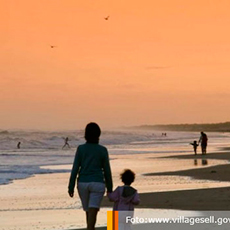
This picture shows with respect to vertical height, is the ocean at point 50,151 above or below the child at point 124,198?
above

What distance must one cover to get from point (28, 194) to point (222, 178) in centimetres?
748

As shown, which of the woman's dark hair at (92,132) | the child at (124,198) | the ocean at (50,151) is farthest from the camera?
the ocean at (50,151)

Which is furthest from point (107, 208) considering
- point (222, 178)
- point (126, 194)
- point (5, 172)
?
point (5, 172)

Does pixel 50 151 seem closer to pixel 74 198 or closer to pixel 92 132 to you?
pixel 74 198

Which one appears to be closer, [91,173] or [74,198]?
[91,173]

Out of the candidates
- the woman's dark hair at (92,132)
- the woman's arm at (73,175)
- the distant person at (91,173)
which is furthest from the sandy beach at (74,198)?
the woman's dark hair at (92,132)

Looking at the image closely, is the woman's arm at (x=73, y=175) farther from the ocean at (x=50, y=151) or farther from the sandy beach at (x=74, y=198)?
the ocean at (x=50, y=151)

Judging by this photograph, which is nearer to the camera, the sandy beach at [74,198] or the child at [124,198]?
the child at [124,198]

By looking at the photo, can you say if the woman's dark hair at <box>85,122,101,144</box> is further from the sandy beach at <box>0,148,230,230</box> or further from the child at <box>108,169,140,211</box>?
the sandy beach at <box>0,148,230,230</box>

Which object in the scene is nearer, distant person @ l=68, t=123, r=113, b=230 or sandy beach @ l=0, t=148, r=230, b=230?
distant person @ l=68, t=123, r=113, b=230

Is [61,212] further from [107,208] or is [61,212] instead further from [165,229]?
[165,229]

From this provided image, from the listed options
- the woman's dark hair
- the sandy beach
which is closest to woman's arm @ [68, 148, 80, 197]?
the woman's dark hair

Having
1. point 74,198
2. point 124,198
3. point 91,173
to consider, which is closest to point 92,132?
point 91,173

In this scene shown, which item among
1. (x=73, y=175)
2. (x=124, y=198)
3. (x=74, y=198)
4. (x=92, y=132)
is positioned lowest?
(x=124, y=198)
